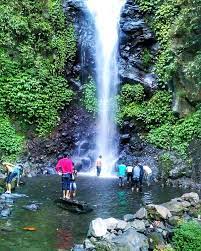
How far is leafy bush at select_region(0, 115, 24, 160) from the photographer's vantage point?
30.3 m

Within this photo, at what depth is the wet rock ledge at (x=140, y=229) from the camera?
43.3 ft

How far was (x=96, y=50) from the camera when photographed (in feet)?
114

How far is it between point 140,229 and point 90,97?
Result: 66.2 ft

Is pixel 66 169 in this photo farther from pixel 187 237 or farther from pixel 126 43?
pixel 126 43

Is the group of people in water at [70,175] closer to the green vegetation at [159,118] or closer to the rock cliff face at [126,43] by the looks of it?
the green vegetation at [159,118]

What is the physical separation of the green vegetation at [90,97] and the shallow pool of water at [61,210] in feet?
22.9

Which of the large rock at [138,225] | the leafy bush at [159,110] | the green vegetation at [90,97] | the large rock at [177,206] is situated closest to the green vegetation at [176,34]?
the leafy bush at [159,110]

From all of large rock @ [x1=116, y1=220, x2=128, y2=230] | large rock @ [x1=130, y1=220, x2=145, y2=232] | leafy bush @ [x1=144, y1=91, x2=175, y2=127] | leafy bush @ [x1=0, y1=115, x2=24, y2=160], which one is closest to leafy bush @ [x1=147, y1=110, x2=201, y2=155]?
leafy bush @ [x1=144, y1=91, x2=175, y2=127]

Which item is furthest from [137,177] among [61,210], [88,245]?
[88,245]

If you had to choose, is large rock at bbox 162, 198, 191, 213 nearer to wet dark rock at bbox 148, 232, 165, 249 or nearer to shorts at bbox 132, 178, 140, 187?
wet dark rock at bbox 148, 232, 165, 249

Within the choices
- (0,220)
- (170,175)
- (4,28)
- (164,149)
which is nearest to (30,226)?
(0,220)

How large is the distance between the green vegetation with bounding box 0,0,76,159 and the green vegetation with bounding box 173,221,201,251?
19.4m

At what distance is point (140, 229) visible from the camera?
14.2 meters

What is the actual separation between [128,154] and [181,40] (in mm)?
8126
